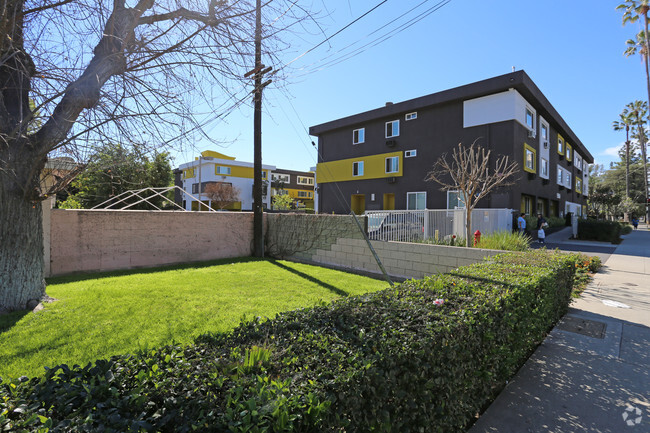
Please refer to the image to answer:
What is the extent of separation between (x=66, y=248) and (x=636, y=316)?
13229mm

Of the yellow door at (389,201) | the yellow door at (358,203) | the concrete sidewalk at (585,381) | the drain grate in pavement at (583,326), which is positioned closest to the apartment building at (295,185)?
the yellow door at (358,203)

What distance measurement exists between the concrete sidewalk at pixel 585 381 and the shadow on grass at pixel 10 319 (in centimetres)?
623

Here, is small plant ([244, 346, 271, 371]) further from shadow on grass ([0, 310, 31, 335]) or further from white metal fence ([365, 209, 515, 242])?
white metal fence ([365, 209, 515, 242])

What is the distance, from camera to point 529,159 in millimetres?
20188

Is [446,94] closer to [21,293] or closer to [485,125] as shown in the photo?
[485,125]

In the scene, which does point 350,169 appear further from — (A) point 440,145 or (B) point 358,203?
(A) point 440,145

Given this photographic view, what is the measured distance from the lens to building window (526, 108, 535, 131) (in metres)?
19.7

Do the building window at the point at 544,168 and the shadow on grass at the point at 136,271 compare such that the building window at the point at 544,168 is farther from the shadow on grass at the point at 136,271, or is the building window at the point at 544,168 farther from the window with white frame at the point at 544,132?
the shadow on grass at the point at 136,271

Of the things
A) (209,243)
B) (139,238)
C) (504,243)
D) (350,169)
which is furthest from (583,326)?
(350,169)

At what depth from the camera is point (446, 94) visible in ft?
65.9

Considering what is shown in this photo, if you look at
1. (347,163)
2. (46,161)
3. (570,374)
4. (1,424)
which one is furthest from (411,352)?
(347,163)

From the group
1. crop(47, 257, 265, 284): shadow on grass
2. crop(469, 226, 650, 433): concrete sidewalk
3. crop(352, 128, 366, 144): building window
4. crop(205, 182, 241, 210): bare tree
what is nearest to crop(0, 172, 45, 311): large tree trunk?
crop(47, 257, 265, 284): shadow on grass

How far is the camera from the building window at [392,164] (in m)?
23.0

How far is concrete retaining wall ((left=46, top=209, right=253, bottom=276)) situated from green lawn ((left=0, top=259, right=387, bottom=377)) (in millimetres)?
776
